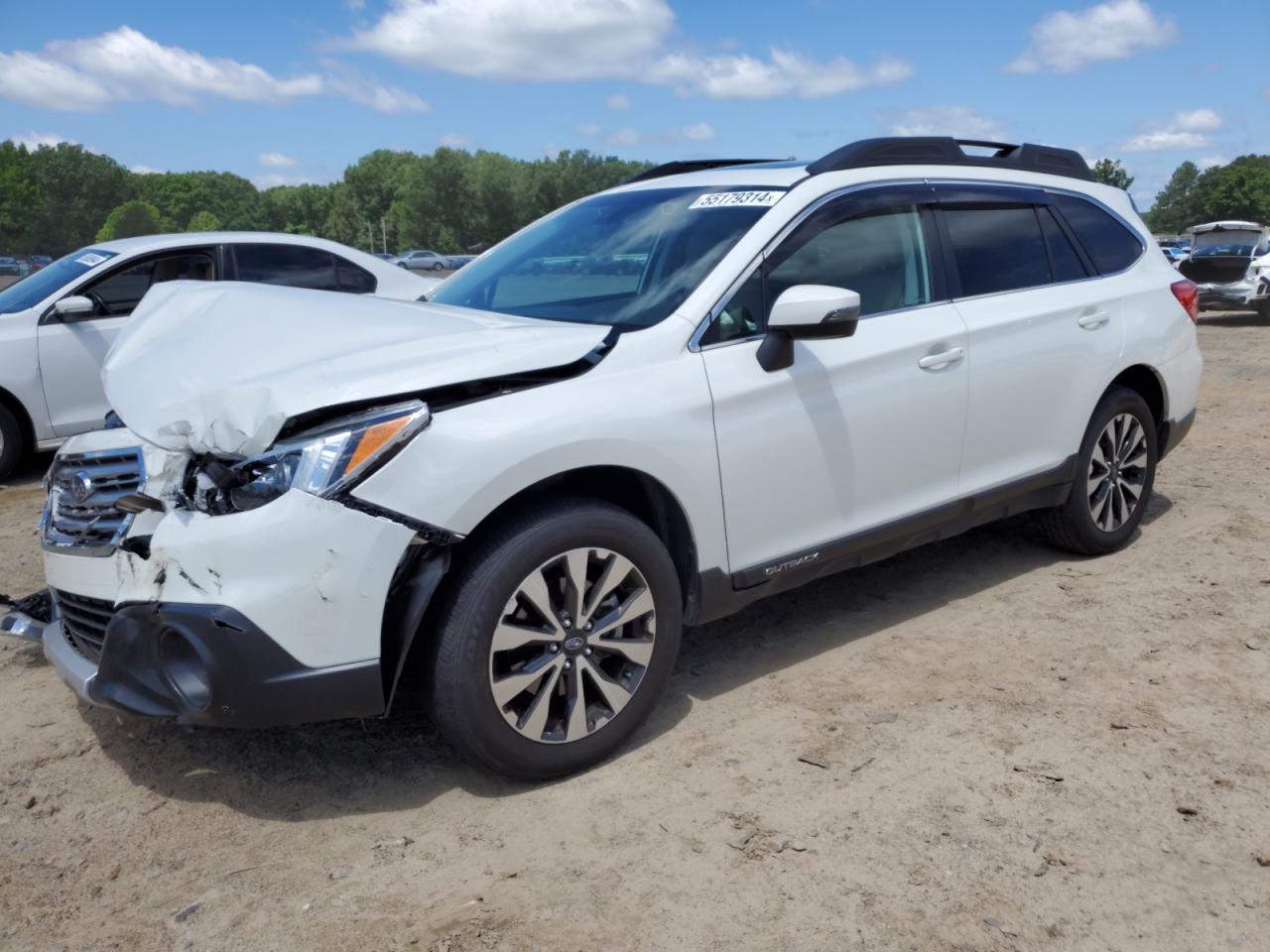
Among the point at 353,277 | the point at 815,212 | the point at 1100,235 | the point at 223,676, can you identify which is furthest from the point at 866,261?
the point at 353,277

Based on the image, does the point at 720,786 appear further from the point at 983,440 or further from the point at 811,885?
the point at 983,440

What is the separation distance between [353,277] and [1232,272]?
14.6m

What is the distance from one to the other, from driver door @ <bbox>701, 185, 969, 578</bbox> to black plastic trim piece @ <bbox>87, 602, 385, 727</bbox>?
1.35m

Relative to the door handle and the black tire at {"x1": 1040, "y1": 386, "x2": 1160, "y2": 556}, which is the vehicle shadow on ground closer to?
the black tire at {"x1": 1040, "y1": 386, "x2": 1160, "y2": 556}

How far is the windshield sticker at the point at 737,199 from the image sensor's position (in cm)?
388

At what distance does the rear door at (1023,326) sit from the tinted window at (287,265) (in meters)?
5.14

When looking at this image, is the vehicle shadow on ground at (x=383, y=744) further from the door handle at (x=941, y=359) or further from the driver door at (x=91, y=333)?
the driver door at (x=91, y=333)

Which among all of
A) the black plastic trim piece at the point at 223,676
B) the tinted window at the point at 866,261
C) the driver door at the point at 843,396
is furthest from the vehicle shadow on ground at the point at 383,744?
the tinted window at the point at 866,261

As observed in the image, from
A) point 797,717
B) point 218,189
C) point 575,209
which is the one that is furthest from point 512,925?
point 218,189

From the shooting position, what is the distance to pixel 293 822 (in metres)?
3.11

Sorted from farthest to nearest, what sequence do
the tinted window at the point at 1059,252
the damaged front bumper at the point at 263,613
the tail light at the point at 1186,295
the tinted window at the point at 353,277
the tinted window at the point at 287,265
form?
the tinted window at the point at 353,277, the tinted window at the point at 287,265, the tail light at the point at 1186,295, the tinted window at the point at 1059,252, the damaged front bumper at the point at 263,613

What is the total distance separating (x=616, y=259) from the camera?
4.08 meters

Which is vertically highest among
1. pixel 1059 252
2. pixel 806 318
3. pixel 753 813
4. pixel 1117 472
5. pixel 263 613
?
pixel 1059 252

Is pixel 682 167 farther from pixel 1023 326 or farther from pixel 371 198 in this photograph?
pixel 371 198
